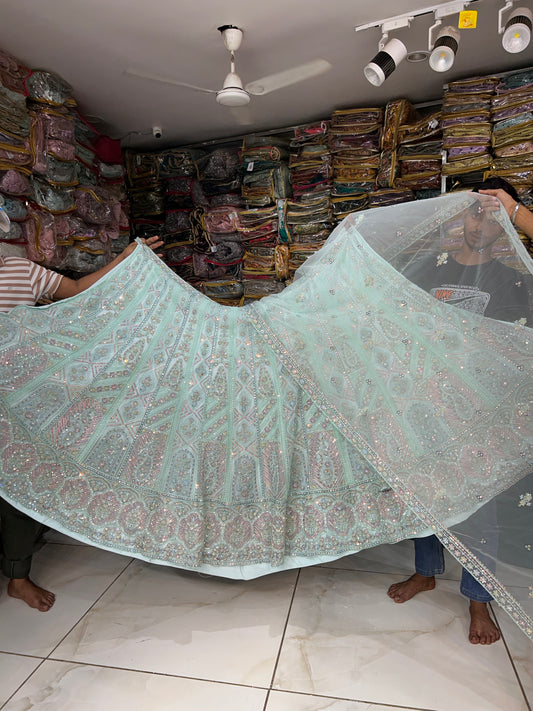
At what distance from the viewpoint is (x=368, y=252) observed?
1729mm

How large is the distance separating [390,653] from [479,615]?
12.7 inches

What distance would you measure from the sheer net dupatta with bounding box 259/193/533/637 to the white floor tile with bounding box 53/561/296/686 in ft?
2.16

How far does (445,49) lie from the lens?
93.1 inches

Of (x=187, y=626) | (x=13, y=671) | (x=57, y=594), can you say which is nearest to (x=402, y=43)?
(x=187, y=626)

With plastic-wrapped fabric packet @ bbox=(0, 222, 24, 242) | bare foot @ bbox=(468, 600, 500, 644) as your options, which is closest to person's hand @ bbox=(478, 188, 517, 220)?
bare foot @ bbox=(468, 600, 500, 644)

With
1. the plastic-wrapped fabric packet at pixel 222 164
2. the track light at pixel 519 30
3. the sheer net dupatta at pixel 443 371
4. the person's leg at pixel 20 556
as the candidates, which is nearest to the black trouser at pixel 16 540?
the person's leg at pixel 20 556

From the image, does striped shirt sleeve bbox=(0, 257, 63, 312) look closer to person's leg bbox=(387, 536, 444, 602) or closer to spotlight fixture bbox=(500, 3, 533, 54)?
person's leg bbox=(387, 536, 444, 602)

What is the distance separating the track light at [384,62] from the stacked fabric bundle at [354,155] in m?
1.12

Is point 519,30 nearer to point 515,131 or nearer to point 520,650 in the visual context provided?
point 515,131

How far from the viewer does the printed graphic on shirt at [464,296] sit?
1573mm

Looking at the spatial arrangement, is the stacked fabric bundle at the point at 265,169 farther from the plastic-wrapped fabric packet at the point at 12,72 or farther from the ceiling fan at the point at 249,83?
the plastic-wrapped fabric packet at the point at 12,72

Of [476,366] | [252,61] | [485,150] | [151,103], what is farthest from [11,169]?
[485,150]

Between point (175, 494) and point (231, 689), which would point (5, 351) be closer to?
point (175, 494)

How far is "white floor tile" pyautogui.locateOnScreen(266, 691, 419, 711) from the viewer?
1.33 metres
